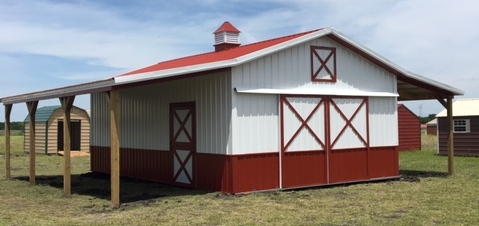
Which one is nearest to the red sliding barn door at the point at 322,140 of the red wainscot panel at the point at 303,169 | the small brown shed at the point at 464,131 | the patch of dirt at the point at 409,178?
the red wainscot panel at the point at 303,169

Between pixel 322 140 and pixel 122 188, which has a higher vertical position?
pixel 322 140

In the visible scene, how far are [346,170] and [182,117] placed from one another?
461 centimetres

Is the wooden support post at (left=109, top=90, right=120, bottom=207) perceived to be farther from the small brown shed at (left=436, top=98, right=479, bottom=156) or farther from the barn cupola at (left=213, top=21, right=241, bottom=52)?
the small brown shed at (left=436, top=98, right=479, bottom=156)

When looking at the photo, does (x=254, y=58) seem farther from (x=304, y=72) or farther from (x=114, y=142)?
(x=114, y=142)

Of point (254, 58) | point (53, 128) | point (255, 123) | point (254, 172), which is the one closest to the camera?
point (254, 58)

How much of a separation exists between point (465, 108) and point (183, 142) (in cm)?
1774

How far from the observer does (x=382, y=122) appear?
50.3 feet

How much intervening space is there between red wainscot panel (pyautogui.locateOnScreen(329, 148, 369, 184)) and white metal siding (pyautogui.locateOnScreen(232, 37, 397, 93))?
5.66ft

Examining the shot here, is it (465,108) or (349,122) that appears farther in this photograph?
(465,108)

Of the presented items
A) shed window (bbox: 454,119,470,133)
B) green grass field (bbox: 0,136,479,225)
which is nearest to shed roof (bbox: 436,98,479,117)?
shed window (bbox: 454,119,470,133)

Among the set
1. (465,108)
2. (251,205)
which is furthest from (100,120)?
(465,108)

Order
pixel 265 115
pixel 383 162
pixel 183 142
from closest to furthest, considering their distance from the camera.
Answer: pixel 265 115
pixel 183 142
pixel 383 162

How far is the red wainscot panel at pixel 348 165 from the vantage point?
14148 mm

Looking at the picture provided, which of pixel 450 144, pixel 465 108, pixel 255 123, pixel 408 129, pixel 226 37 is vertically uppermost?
pixel 226 37
